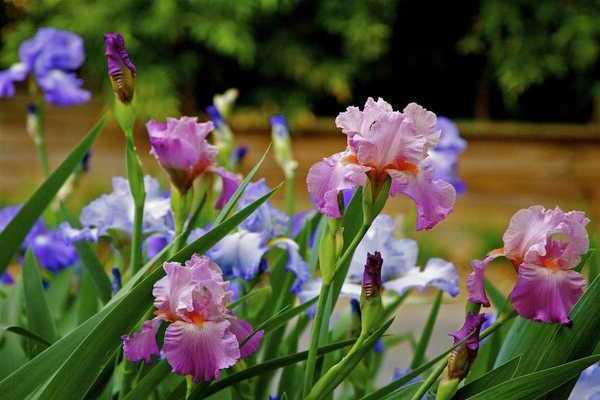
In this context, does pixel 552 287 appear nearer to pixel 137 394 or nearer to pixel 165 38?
pixel 137 394

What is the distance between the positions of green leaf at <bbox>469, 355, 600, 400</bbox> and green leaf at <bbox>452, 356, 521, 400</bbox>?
0.13ft

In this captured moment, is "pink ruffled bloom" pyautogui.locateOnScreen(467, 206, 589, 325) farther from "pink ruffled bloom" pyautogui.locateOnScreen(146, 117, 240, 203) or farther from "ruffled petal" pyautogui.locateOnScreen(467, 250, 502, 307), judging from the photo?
"pink ruffled bloom" pyautogui.locateOnScreen(146, 117, 240, 203)

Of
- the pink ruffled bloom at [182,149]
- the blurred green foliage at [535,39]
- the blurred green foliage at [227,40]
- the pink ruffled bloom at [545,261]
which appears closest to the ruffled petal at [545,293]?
the pink ruffled bloom at [545,261]

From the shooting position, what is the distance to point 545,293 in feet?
1.57

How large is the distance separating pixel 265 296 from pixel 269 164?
339 cm

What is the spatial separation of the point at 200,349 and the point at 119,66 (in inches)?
7.9

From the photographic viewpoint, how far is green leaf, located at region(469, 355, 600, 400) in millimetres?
464

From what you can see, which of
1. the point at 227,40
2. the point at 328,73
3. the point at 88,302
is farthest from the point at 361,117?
the point at 328,73

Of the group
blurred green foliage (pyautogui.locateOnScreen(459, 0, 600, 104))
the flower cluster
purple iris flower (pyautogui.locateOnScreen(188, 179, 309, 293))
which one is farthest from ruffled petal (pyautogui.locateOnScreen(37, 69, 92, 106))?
blurred green foliage (pyautogui.locateOnScreen(459, 0, 600, 104))

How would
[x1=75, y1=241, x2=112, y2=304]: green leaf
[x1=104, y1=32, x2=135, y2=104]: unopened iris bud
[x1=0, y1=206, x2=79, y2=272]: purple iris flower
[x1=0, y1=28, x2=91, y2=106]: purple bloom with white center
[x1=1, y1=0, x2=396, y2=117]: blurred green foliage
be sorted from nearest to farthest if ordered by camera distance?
[x1=104, y1=32, x2=135, y2=104]: unopened iris bud
[x1=75, y1=241, x2=112, y2=304]: green leaf
[x1=0, y1=206, x2=79, y2=272]: purple iris flower
[x1=0, y1=28, x2=91, y2=106]: purple bloom with white center
[x1=1, y1=0, x2=396, y2=117]: blurred green foliage

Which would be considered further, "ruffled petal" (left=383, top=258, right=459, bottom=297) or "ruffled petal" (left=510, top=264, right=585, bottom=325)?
"ruffled petal" (left=383, top=258, right=459, bottom=297)

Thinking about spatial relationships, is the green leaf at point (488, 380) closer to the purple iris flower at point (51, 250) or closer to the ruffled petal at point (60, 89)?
the purple iris flower at point (51, 250)

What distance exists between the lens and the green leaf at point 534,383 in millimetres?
464

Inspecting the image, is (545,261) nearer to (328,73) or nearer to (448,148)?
(448,148)
